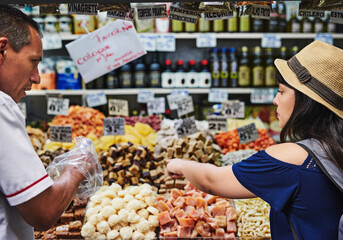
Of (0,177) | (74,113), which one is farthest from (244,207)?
(74,113)

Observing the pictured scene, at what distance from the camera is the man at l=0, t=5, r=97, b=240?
992 mm

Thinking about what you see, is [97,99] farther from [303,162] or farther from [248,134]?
[303,162]

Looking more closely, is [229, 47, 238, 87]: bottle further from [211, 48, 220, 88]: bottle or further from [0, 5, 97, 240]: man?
[0, 5, 97, 240]: man

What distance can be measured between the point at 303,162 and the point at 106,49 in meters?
2.07

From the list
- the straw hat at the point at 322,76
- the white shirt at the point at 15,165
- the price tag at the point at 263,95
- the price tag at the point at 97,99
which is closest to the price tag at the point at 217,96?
the price tag at the point at 263,95

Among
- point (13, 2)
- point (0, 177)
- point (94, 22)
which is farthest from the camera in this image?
point (94, 22)

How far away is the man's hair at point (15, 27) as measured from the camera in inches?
43.4


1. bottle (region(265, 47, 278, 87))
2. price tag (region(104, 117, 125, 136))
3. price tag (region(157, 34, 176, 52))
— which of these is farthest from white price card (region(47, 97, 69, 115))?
bottle (region(265, 47, 278, 87))

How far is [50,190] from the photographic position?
41.6 inches

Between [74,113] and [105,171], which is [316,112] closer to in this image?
[105,171]

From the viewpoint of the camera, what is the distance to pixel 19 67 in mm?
1124

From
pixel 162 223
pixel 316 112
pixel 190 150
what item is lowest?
pixel 162 223

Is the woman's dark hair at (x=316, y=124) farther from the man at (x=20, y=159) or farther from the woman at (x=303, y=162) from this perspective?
the man at (x=20, y=159)

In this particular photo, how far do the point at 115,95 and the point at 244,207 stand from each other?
8.76 ft
